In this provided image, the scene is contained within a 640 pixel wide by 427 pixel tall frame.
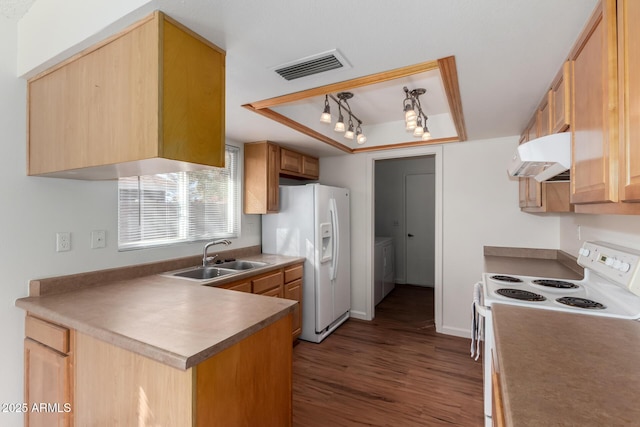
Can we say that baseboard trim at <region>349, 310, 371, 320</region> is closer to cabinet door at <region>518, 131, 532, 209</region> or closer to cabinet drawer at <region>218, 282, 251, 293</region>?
cabinet drawer at <region>218, 282, 251, 293</region>

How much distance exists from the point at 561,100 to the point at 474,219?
1.87m

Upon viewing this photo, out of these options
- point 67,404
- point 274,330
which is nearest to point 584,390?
point 274,330

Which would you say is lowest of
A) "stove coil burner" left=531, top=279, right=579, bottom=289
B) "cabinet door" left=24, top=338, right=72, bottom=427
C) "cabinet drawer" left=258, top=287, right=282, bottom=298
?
"cabinet door" left=24, top=338, right=72, bottom=427

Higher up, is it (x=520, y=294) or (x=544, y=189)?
(x=544, y=189)

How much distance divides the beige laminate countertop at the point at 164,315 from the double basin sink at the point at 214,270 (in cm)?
47

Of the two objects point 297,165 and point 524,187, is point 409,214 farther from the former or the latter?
point 524,187

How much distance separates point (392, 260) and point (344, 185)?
6.42ft

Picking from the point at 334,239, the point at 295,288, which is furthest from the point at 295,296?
the point at 334,239

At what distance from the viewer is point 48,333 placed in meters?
1.50

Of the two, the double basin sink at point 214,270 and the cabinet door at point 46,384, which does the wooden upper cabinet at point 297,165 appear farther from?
the cabinet door at point 46,384

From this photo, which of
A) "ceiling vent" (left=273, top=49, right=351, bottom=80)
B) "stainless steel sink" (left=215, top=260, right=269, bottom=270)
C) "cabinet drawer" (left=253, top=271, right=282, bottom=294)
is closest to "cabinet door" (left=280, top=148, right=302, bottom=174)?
"stainless steel sink" (left=215, top=260, right=269, bottom=270)

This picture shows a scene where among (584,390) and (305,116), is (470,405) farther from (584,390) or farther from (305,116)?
(305,116)

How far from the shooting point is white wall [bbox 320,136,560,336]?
3.00 m

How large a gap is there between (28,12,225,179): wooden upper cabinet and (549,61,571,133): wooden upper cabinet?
1.65 m
